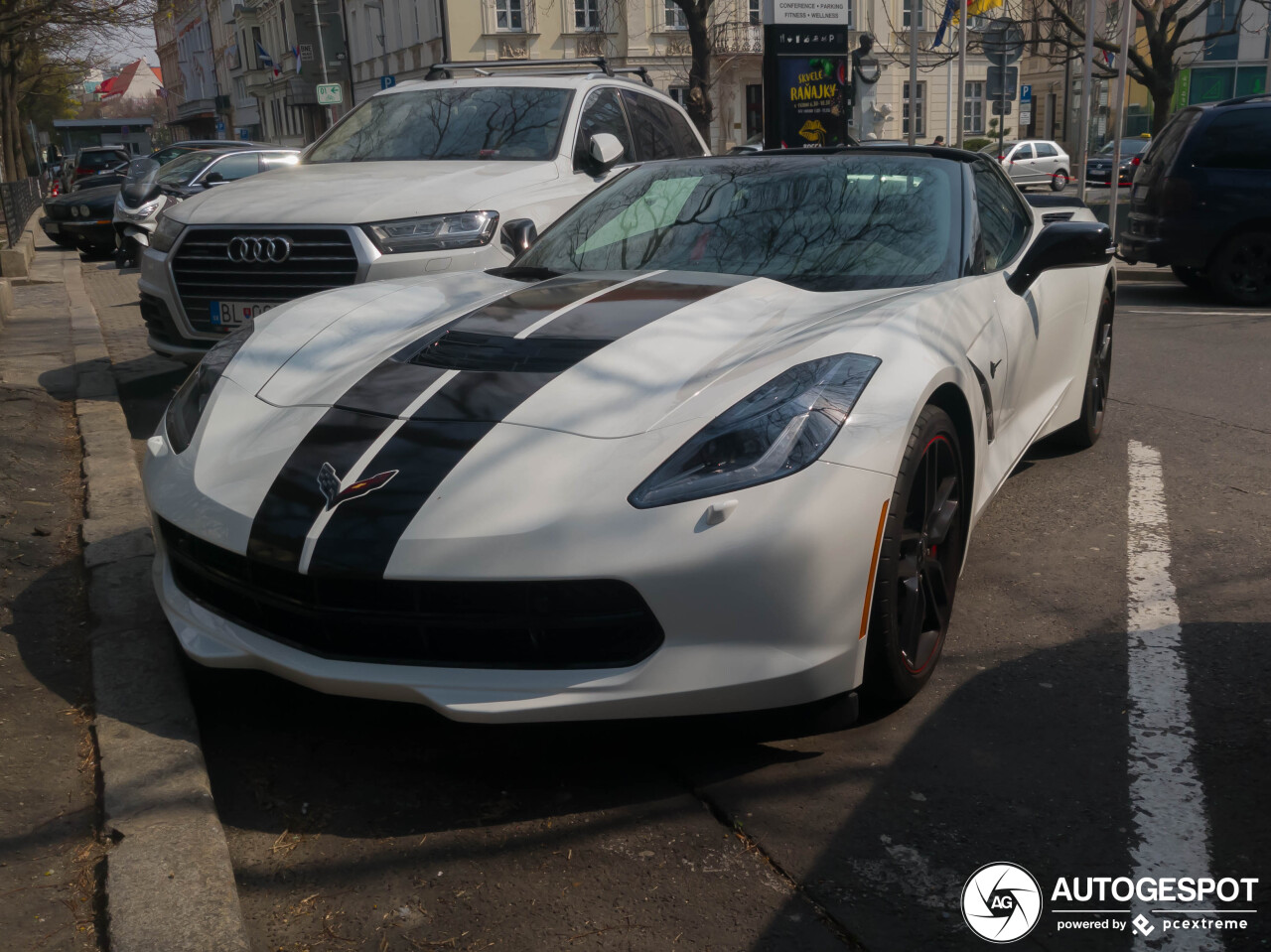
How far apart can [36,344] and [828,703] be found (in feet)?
26.4

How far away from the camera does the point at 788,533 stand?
101 inches

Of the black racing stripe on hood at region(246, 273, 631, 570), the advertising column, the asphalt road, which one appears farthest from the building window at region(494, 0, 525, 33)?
the asphalt road

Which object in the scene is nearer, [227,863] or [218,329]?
[227,863]

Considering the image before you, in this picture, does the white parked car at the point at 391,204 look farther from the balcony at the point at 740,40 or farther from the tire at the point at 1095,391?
the balcony at the point at 740,40

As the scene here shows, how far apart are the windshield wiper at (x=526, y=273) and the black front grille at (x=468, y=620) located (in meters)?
1.62

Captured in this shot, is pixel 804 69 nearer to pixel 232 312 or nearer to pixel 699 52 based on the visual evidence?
pixel 699 52

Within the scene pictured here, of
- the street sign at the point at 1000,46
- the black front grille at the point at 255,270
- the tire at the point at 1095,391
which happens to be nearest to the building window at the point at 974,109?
the street sign at the point at 1000,46

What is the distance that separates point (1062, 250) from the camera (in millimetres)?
3982

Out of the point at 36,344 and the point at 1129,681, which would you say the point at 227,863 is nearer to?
the point at 1129,681

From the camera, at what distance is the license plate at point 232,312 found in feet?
20.3

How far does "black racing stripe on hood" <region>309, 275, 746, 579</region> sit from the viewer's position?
104 inches

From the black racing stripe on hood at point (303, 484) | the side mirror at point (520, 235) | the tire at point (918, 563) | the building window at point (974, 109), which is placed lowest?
the building window at point (974, 109)

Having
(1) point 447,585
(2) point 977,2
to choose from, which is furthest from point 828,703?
(2) point 977,2

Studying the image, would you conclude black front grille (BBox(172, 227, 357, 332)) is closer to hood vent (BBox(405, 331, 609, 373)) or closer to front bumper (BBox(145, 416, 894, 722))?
hood vent (BBox(405, 331, 609, 373))
